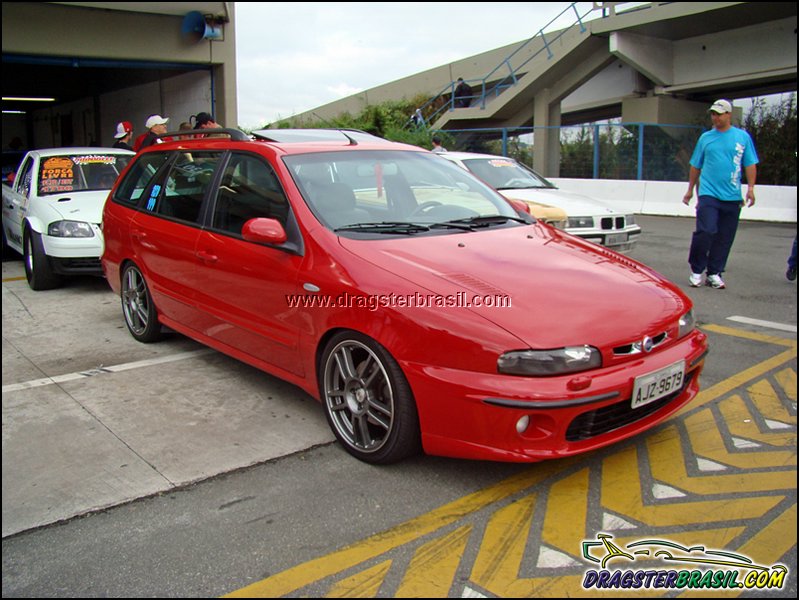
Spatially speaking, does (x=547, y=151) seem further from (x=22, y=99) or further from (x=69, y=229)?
(x=22, y=99)

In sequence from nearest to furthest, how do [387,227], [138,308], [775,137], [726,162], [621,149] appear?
[387,227]
[138,308]
[726,162]
[621,149]
[775,137]

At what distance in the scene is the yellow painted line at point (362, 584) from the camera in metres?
2.50

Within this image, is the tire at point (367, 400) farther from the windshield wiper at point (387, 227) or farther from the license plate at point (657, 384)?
the license plate at point (657, 384)

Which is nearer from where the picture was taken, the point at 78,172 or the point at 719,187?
the point at 719,187

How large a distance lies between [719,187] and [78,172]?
7.51 meters

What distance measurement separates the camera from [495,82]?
29219 millimetres

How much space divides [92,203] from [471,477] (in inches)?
254

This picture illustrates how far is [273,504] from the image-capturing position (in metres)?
3.15

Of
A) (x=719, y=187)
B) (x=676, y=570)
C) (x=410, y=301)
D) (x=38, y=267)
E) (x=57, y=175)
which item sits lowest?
(x=676, y=570)

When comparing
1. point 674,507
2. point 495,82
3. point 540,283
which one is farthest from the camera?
point 495,82

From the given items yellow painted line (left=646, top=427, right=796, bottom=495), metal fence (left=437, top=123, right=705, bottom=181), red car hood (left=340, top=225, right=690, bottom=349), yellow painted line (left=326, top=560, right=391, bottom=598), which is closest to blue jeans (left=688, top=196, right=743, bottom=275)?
red car hood (left=340, top=225, right=690, bottom=349)

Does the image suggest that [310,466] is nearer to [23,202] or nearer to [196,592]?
[196,592]

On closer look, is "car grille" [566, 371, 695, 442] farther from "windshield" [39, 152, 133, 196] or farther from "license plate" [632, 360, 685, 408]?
"windshield" [39, 152, 133, 196]

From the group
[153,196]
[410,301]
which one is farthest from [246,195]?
[410,301]
